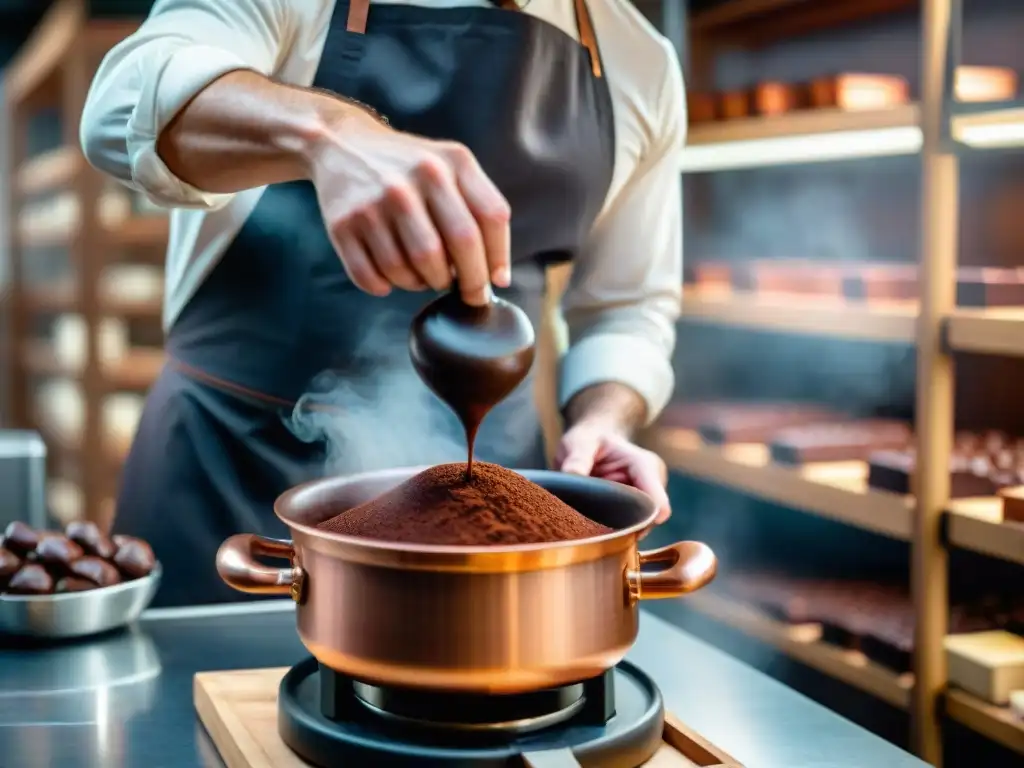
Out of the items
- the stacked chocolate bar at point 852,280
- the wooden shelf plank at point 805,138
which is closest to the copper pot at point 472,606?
the stacked chocolate bar at point 852,280

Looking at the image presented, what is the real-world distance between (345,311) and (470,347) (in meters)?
0.63

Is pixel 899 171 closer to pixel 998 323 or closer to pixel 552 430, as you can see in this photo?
pixel 998 323

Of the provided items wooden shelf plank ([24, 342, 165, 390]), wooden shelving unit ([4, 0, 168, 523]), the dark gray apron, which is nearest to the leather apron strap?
the dark gray apron

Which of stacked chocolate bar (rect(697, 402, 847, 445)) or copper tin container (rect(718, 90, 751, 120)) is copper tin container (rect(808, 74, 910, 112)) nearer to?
copper tin container (rect(718, 90, 751, 120))

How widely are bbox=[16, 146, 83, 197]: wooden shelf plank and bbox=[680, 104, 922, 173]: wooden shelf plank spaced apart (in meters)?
2.97

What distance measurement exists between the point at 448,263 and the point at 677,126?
94 cm

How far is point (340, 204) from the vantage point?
87cm

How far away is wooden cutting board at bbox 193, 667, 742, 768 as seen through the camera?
2.85ft

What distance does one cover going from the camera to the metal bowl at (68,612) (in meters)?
1.18

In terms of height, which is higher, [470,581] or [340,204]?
[340,204]

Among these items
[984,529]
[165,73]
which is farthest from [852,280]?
[165,73]

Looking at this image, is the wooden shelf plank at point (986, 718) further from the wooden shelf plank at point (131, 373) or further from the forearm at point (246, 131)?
the wooden shelf plank at point (131, 373)

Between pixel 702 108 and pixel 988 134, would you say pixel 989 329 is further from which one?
pixel 702 108

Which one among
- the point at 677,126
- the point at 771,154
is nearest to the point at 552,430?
the point at 771,154
